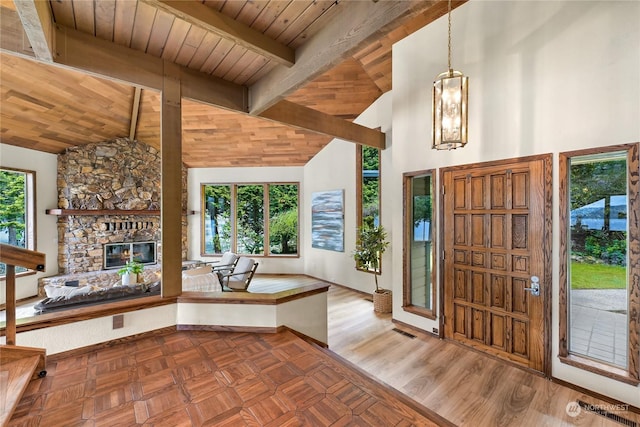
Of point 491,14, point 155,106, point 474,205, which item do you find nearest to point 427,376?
point 474,205

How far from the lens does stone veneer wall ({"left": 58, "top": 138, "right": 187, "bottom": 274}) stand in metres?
5.83

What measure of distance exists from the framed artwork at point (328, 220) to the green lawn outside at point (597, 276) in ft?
13.9

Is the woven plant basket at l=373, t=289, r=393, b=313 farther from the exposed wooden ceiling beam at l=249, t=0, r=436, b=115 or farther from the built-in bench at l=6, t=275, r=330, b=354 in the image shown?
the exposed wooden ceiling beam at l=249, t=0, r=436, b=115

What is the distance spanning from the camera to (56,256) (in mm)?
5727

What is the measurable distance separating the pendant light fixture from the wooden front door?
3.68 feet

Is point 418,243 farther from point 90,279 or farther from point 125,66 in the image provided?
point 90,279

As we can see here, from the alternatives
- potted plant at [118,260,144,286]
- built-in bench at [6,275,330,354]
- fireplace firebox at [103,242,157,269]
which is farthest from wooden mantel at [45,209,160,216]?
built-in bench at [6,275,330,354]

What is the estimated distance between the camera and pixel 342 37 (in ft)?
5.85

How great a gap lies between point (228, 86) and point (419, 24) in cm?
296

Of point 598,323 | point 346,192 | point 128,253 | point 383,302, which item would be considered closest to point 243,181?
point 346,192

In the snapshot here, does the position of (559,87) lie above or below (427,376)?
above

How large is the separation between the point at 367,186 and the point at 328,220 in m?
1.39

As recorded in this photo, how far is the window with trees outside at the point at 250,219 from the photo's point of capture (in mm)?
7617

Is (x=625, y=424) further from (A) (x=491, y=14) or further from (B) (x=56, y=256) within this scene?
(B) (x=56, y=256)
